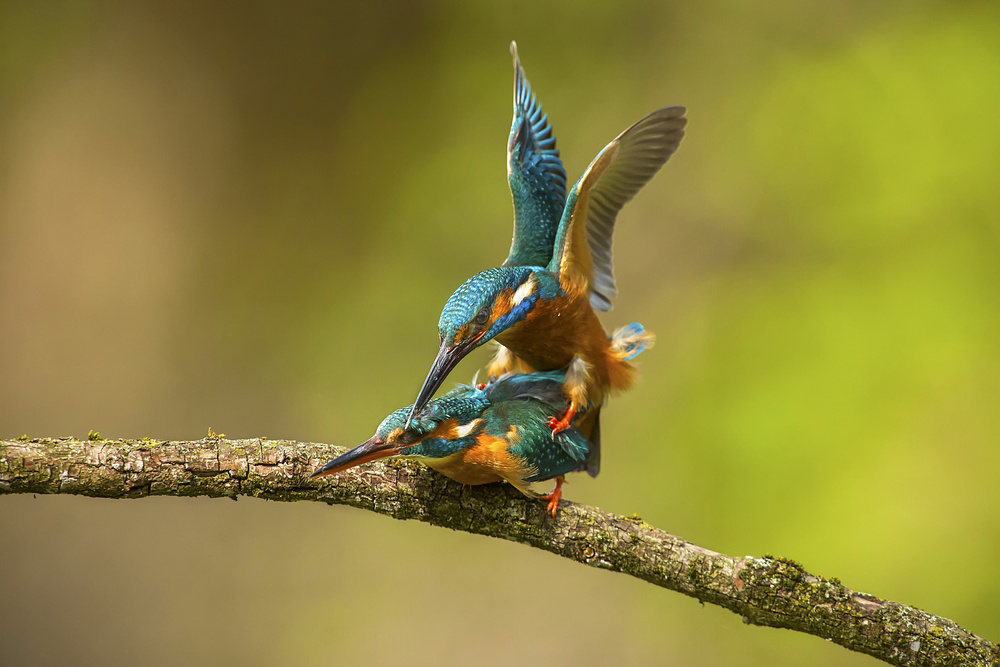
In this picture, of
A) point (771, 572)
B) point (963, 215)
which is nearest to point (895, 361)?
point (963, 215)

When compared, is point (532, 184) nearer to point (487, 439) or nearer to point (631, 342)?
point (631, 342)

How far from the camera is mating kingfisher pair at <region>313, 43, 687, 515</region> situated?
5.32 feet

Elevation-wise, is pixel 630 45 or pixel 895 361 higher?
pixel 630 45

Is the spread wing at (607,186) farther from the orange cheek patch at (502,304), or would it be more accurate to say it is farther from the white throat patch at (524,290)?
the orange cheek patch at (502,304)

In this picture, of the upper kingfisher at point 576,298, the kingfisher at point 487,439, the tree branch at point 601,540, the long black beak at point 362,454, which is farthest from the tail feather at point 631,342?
the long black beak at point 362,454

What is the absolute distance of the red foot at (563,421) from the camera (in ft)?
6.10

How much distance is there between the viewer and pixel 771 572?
5.82ft

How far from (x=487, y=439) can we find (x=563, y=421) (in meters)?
0.27

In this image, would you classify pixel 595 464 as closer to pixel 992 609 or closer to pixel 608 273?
pixel 608 273

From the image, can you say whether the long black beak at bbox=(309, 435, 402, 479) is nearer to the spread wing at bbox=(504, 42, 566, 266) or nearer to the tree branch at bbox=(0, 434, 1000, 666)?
the tree branch at bbox=(0, 434, 1000, 666)

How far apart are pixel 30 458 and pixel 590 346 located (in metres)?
1.27

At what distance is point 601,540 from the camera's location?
1.80 metres

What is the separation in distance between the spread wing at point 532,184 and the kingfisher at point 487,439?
41 cm

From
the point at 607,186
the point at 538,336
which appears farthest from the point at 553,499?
the point at 607,186
